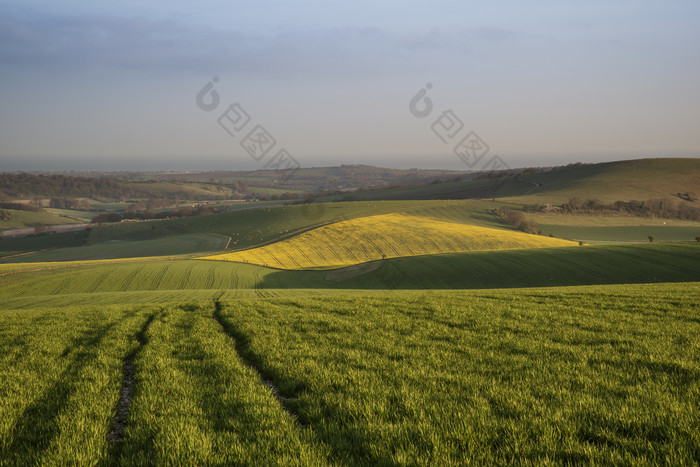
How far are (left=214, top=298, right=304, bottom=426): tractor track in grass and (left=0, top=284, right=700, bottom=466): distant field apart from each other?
0.16ft

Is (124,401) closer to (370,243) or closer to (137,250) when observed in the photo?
(370,243)

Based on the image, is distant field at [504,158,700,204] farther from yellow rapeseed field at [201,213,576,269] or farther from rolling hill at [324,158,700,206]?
yellow rapeseed field at [201,213,576,269]

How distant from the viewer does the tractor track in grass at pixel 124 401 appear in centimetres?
604

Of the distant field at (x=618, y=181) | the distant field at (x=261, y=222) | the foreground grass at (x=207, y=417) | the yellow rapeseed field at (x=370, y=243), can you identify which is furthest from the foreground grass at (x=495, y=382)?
the distant field at (x=618, y=181)

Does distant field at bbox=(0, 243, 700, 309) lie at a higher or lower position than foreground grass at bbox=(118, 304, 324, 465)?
lower

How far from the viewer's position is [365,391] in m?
6.91

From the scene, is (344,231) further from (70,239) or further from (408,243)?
(70,239)

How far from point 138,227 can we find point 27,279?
70.0 metres

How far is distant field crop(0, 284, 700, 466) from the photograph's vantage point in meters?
5.11

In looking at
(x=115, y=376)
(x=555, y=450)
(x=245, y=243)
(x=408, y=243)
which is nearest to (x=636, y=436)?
(x=555, y=450)

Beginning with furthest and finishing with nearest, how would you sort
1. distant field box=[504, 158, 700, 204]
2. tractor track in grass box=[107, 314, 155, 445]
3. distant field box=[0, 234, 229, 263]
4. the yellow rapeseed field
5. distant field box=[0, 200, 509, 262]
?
distant field box=[504, 158, 700, 204] → distant field box=[0, 200, 509, 262] → distant field box=[0, 234, 229, 263] → the yellow rapeseed field → tractor track in grass box=[107, 314, 155, 445]

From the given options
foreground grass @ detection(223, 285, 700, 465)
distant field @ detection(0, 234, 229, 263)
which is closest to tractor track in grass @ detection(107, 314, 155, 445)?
foreground grass @ detection(223, 285, 700, 465)

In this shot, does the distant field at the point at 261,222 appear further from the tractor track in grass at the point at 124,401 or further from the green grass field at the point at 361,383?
the tractor track in grass at the point at 124,401

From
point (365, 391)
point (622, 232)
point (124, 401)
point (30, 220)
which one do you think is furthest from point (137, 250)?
point (622, 232)
